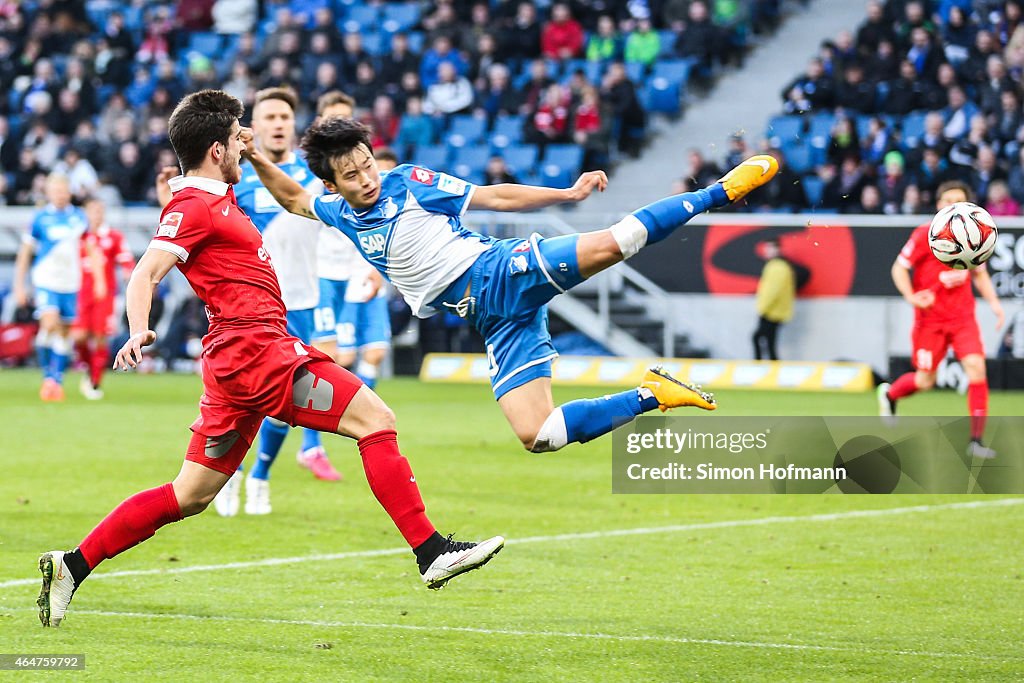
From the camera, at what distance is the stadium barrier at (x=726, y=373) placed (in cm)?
1938

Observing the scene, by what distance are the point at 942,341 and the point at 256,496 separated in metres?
6.15

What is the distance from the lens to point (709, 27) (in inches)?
940

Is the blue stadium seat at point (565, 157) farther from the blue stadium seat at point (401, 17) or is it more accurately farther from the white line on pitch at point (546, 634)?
the white line on pitch at point (546, 634)

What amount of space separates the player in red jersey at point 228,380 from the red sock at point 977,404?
24.7 ft

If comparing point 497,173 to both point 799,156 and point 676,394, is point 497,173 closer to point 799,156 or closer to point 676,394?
point 799,156

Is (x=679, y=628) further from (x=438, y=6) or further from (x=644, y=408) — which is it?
(x=438, y=6)

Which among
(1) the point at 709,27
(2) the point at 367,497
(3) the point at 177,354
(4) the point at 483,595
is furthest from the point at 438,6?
(4) the point at 483,595

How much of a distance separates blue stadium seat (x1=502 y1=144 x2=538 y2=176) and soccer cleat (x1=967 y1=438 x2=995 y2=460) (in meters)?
11.0

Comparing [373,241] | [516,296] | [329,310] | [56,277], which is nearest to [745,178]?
[516,296]

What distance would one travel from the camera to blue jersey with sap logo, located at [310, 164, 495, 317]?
6695 millimetres

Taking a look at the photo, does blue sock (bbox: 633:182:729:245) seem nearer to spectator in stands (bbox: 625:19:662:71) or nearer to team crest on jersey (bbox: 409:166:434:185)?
team crest on jersey (bbox: 409:166:434:185)

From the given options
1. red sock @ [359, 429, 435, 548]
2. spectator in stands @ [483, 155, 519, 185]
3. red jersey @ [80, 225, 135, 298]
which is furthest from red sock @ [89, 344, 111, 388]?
red sock @ [359, 429, 435, 548]

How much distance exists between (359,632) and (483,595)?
103 centimetres

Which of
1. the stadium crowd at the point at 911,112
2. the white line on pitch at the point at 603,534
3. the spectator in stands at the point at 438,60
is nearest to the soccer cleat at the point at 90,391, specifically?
the stadium crowd at the point at 911,112
